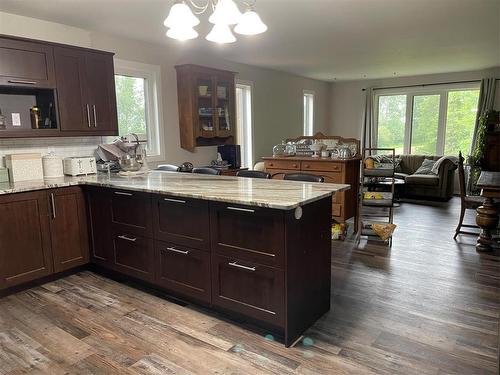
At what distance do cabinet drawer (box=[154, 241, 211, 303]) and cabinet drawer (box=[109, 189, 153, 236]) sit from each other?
208 millimetres

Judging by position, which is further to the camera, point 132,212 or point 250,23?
point 132,212

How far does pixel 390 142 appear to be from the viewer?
8508 millimetres

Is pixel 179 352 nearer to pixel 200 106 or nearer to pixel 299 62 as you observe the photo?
pixel 200 106

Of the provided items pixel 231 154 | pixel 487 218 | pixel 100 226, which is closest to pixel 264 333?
pixel 100 226

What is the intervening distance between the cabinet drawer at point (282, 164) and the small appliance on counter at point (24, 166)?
8.83 feet

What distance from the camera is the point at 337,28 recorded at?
3.97 meters

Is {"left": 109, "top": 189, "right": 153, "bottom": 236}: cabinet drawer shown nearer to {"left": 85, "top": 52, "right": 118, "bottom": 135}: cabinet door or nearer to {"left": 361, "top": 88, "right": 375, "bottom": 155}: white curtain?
{"left": 85, "top": 52, "right": 118, "bottom": 135}: cabinet door

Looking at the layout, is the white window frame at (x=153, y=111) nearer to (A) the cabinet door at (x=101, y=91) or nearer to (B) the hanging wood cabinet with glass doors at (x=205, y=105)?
(B) the hanging wood cabinet with glass doors at (x=205, y=105)

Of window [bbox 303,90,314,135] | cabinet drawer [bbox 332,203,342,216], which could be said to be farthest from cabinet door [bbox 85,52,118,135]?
window [bbox 303,90,314,135]

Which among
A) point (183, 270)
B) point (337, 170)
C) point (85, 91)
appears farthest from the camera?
point (337, 170)

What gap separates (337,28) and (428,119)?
4974 mm

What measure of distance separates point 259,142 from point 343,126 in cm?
331

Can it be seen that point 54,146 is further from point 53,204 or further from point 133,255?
point 133,255

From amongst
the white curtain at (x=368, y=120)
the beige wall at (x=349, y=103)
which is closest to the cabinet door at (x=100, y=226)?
the white curtain at (x=368, y=120)
